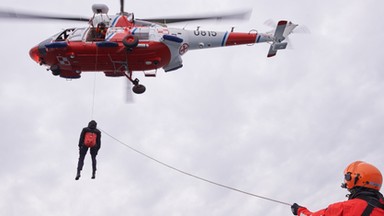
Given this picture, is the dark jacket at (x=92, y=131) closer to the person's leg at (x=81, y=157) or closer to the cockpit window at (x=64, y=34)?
the person's leg at (x=81, y=157)

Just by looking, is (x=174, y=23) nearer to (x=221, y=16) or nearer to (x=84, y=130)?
(x=221, y=16)

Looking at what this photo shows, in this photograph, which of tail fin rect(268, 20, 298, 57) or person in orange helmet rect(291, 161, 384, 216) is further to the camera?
tail fin rect(268, 20, 298, 57)

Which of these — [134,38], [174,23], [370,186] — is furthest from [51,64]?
[370,186]

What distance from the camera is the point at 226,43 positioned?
18.8 meters

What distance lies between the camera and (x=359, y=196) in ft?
16.6

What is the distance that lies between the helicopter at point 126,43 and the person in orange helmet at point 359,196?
482 inches

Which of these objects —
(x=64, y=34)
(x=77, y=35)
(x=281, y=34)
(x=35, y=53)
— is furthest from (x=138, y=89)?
(x=281, y=34)

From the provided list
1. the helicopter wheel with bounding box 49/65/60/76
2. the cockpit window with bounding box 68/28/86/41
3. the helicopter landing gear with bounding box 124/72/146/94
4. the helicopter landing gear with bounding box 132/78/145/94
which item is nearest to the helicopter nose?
the helicopter wheel with bounding box 49/65/60/76

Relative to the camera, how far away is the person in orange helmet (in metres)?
4.79

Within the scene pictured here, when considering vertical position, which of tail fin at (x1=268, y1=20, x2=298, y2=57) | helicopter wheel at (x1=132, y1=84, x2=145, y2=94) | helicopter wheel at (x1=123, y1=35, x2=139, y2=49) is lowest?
helicopter wheel at (x1=132, y1=84, x2=145, y2=94)

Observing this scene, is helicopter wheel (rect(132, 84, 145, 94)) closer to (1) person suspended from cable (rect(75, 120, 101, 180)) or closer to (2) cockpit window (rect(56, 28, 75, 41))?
(2) cockpit window (rect(56, 28, 75, 41))

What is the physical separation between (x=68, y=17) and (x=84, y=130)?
20.2 feet

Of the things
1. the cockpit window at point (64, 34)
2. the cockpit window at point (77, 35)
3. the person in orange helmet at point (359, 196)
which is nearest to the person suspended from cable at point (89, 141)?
the cockpit window at point (77, 35)

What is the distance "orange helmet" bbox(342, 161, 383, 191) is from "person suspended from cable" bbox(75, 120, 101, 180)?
390 inches
